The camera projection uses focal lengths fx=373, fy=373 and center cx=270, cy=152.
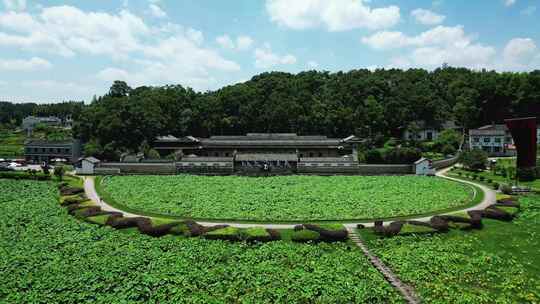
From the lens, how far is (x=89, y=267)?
1952 centimetres

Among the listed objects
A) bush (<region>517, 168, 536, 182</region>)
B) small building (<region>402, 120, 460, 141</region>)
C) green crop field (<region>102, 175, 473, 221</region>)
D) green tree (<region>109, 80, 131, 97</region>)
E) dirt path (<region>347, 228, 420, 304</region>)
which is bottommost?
dirt path (<region>347, 228, 420, 304</region>)

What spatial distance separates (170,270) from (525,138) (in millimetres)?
39803

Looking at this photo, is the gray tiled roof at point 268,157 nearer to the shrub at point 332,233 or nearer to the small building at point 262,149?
the small building at point 262,149

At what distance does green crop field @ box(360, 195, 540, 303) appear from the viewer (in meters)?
17.1

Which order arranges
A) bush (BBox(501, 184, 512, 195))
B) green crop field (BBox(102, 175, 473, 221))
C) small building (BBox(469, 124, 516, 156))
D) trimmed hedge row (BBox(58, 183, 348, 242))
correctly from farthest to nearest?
small building (BBox(469, 124, 516, 156)), bush (BBox(501, 184, 512, 195)), green crop field (BBox(102, 175, 473, 221)), trimmed hedge row (BBox(58, 183, 348, 242))

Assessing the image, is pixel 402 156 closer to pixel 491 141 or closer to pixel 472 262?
pixel 491 141

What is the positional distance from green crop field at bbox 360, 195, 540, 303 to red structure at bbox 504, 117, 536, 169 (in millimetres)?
16515

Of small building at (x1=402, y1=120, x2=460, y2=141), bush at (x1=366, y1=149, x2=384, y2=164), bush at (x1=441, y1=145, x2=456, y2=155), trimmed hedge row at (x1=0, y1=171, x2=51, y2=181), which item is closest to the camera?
trimmed hedge row at (x1=0, y1=171, x2=51, y2=181)

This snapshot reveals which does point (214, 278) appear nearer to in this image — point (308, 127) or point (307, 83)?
point (308, 127)

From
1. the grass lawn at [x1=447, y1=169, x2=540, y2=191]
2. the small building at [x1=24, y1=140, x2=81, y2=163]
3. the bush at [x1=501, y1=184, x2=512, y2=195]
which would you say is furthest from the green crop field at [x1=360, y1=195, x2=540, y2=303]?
the small building at [x1=24, y1=140, x2=81, y2=163]

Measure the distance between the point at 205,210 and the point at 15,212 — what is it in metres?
15.1

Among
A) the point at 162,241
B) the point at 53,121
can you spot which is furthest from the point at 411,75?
the point at 53,121

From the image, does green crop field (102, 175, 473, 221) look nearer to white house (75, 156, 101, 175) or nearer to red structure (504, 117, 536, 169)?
white house (75, 156, 101, 175)

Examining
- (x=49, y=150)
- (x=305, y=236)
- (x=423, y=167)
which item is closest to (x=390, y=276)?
(x=305, y=236)
